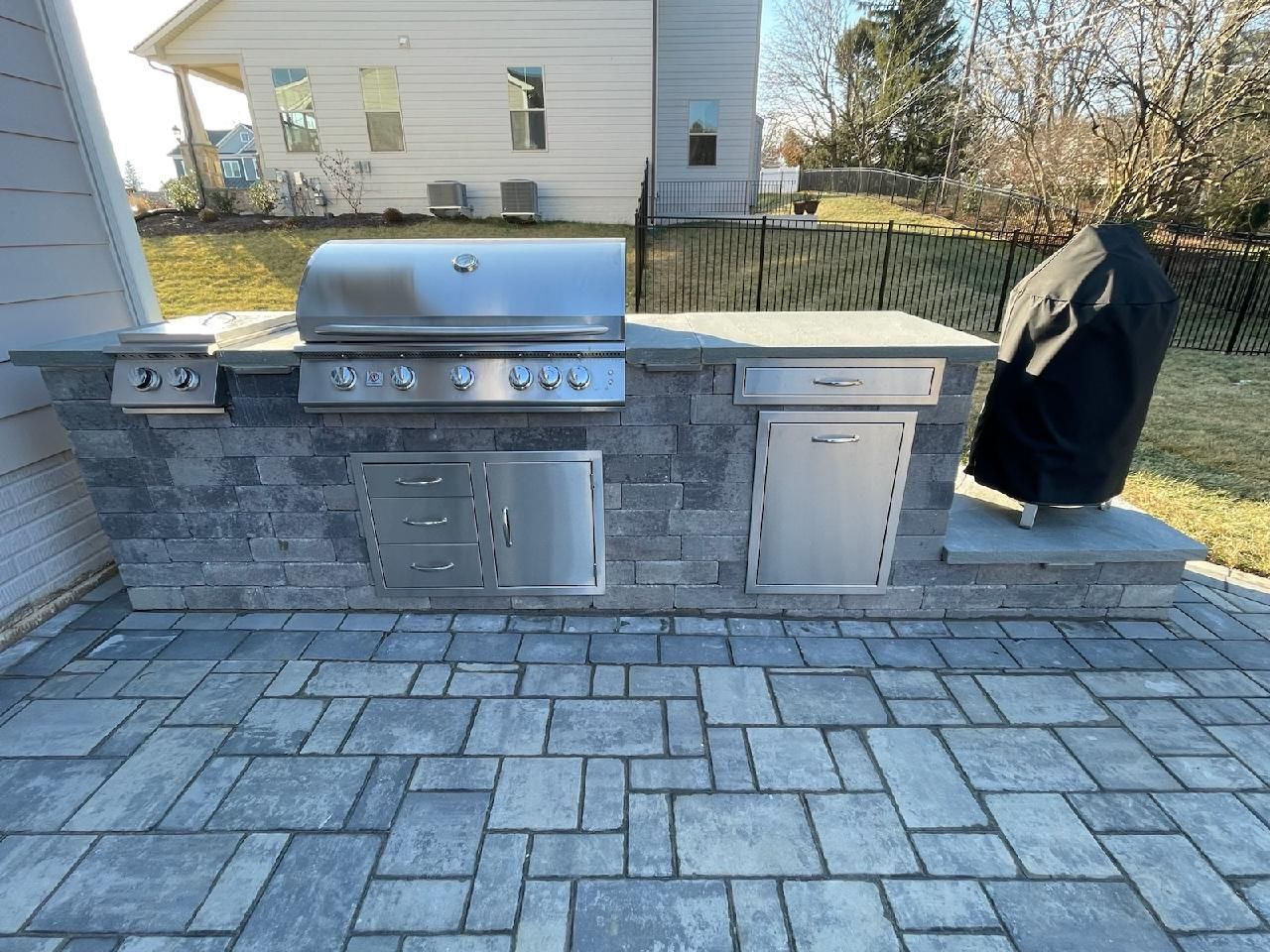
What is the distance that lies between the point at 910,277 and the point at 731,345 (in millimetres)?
8447

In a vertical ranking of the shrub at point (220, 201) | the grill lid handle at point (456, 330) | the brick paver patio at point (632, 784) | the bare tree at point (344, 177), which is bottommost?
the brick paver patio at point (632, 784)

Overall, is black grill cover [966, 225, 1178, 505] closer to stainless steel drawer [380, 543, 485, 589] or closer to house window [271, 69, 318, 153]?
stainless steel drawer [380, 543, 485, 589]

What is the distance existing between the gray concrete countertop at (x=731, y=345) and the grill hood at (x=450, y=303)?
0.55 feet

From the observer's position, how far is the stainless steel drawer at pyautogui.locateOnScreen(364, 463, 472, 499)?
249cm

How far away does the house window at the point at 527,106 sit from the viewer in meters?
10.9

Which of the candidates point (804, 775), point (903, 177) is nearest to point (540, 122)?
point (903, 177)

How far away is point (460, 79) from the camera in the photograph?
10.9 m

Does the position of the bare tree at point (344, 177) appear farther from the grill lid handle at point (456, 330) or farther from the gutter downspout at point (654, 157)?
the grill lid handle at point (456, 330)

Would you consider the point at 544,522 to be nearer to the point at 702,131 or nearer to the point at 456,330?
the point at 456,330

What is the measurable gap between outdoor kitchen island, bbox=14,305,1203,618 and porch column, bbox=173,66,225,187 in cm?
1246

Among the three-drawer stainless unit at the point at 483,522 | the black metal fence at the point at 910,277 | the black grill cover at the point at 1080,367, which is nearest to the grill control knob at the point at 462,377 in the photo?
the three-drawer stainless unit at the point at 483,522

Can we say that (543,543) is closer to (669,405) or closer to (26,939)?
(669,405)

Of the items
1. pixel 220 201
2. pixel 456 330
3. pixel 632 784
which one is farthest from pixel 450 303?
pixel 220 201

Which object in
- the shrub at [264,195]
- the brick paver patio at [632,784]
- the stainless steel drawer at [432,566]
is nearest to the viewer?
the brick paver patio at [632,784]
